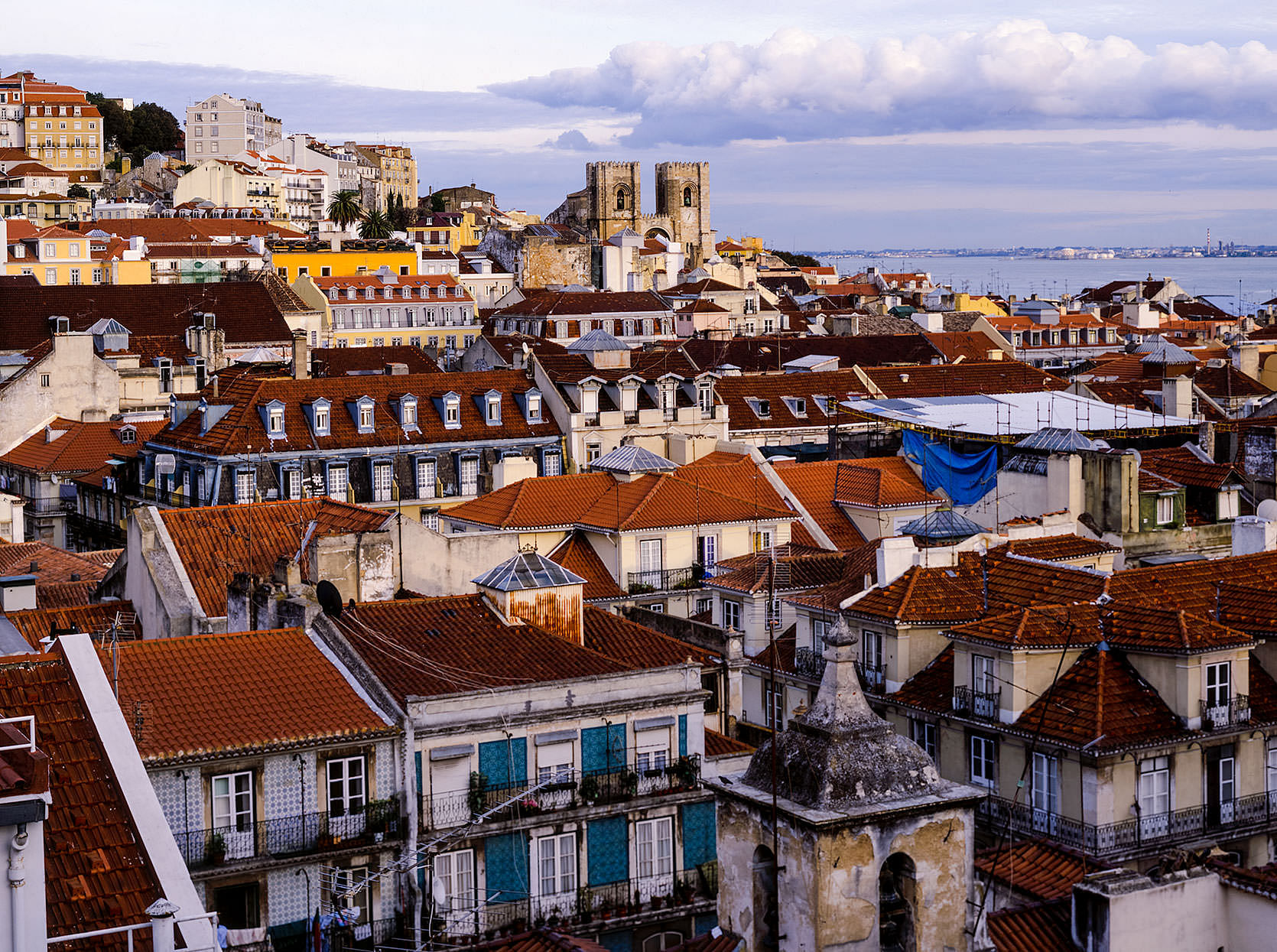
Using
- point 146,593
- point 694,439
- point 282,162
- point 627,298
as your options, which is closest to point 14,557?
point 146,593

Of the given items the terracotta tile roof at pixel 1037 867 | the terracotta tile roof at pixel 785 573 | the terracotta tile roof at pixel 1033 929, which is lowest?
the terracotta tile roof at pixel 1037 867

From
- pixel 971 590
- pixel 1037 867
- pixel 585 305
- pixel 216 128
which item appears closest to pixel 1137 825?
pixel 1037 867

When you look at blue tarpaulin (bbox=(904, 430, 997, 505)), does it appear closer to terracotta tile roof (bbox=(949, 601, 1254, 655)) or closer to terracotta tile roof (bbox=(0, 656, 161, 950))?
terracotta tile roof (bbox=(949, 601, 1254, 655))

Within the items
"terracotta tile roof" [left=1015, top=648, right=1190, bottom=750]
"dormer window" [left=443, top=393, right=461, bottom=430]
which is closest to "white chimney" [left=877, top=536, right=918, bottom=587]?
"terracotta tile roof" [left=1015, top=648, right=1190, bottom=750]

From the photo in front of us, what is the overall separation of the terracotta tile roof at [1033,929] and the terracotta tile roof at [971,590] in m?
11.2

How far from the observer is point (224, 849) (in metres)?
21.7

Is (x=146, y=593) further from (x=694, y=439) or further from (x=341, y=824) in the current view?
(x=694, y=439)

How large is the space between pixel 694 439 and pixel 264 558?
24448 millimetres

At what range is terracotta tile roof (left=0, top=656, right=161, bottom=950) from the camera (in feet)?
38.5

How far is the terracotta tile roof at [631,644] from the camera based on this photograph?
26.0m

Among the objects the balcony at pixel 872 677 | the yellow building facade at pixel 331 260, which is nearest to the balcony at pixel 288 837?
the balcony at pixel 872 677

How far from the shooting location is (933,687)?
27531 mm

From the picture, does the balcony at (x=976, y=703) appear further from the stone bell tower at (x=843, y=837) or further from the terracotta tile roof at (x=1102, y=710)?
the stone bell tower at (x=843, y=837)

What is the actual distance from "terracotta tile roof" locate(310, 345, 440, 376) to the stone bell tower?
5278 centimetres
